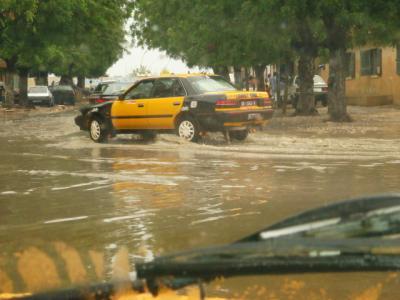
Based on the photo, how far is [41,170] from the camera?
45.3ft

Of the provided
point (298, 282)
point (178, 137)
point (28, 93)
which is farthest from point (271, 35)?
point (28, 93)

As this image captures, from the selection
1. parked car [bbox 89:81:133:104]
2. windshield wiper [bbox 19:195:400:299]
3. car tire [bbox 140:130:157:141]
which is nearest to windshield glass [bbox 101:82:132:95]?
parked car [bbox 89:81:133:104]

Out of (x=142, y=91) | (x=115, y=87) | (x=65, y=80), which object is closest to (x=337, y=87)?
(x=115, y=87)

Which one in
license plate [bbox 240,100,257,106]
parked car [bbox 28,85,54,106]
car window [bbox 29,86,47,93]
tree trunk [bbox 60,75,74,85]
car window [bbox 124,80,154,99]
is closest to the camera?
license plate [bbox 240,100,257,106]

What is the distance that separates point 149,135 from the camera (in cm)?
2112

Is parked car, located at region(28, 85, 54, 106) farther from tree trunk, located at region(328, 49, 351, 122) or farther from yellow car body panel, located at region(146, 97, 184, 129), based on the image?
yellow car body panel, located at region(146, 97, 184, 129)

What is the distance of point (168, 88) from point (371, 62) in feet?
82.0

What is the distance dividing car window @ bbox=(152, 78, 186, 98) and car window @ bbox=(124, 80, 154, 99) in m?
0.20

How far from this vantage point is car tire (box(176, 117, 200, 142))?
18809 millimetres

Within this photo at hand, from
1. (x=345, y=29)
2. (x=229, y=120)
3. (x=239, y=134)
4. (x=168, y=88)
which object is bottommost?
(x=239, y=134)

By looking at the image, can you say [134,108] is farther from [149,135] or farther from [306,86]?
[306,86]

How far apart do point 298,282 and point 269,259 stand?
127 inches

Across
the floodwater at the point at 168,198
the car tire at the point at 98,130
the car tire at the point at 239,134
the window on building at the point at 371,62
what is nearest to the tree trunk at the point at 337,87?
the floodwater at the point at 168,198

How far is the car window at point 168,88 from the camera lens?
1934 cm
